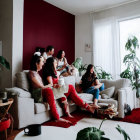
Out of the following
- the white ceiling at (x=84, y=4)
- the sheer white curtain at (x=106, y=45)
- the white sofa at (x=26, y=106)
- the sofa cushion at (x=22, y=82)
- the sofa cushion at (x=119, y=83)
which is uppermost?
the white ceiling at (x=84, y=4)

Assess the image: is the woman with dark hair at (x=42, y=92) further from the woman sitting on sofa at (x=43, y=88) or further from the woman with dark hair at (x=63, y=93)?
the woman with dark hair at (x=63, y=93)

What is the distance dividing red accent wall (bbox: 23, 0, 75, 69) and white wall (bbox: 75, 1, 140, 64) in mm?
181

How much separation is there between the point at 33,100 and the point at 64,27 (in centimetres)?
349

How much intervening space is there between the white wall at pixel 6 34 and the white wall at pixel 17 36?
9 cm

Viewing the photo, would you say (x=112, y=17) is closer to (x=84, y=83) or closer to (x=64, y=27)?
(x=64, y=27)

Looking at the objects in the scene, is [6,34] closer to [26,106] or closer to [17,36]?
[17,36]

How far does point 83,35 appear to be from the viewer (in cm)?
575

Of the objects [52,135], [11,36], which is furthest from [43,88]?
[11,36]

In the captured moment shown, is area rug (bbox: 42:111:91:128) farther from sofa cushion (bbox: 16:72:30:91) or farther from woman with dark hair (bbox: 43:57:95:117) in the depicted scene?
sofa cushion (bbox: 16:72:30:91)

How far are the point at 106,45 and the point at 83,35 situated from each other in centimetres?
98

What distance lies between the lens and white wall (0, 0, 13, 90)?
3.83 m

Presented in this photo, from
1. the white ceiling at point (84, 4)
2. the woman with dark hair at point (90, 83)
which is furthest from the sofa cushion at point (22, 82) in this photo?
the white ceiling at point (84, 4)

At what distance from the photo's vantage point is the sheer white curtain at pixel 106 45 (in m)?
5.02

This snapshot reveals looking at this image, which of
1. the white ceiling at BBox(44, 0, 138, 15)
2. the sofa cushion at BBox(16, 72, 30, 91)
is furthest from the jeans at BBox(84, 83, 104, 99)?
the white ceiling at BBox(44, 0, 138, 15)
